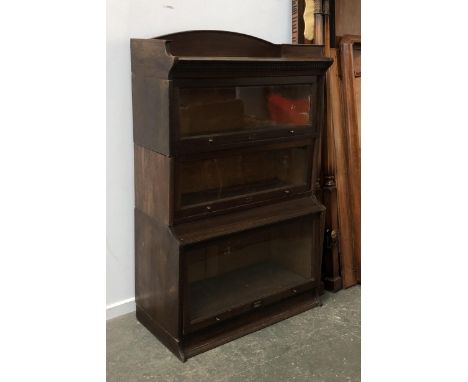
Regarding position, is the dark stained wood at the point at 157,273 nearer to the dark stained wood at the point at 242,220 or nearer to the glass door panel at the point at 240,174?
the dark stained wood at the point at 242,220

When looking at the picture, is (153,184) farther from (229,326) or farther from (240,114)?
(229,326)

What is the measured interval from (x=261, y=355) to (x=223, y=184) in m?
0.77

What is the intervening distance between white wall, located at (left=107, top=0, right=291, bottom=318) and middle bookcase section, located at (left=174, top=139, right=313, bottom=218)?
0.35 metres

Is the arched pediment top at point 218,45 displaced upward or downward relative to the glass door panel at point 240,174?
upward

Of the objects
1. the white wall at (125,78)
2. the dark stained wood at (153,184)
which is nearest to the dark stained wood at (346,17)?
the white wall at (125,78)

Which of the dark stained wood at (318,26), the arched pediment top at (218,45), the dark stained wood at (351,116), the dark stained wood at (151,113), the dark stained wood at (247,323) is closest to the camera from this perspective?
the dark stained wood at (151,113)

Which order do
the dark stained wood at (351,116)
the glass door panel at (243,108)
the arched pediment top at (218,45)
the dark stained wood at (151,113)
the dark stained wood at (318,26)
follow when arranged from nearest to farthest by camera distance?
the dark stained wood at (151,113)
the glass door panel at (243,108)
the arched pediment top at (218,45)
the dark stained wood at (318,26)
the dark stained wood at (351,116)

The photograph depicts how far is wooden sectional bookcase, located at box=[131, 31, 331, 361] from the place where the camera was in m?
2.18

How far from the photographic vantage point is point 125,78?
7.76 feet

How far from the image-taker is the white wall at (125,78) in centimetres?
233
